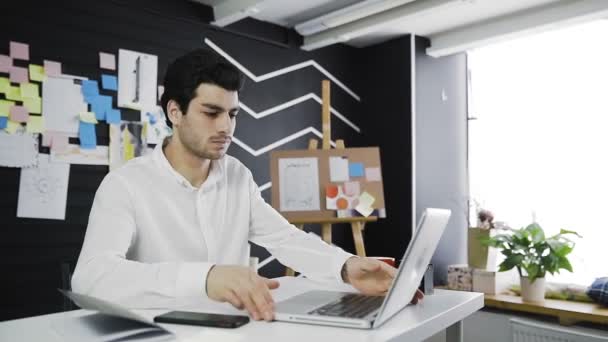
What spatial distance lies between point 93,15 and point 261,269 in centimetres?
195

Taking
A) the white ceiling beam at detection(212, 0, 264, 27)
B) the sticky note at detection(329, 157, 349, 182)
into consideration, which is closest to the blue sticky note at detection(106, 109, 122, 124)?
the white ceiling beam at detection(212, 0, 264, 27)

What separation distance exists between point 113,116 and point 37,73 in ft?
1.48

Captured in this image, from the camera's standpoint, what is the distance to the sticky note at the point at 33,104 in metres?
2.69

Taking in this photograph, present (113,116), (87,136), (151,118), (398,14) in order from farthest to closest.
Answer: (398,14) < (151,118) < (113,116) < (87,136)

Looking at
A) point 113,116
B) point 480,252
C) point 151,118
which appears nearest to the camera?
point 113,116

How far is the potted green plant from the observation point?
312 centimetres

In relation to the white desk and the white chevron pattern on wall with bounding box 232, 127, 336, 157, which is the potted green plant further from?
the white desk

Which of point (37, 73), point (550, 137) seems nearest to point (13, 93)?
point (37, 73)

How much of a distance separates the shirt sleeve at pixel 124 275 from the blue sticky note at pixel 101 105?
1877 mm

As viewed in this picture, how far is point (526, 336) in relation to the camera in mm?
1682

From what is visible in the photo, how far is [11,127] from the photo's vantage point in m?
2.64

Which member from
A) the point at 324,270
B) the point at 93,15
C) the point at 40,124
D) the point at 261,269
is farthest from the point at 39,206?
the point at 324,270

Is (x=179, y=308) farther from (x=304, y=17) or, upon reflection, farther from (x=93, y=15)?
(x=304, y=17)

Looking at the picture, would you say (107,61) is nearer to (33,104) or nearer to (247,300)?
(33,104)
